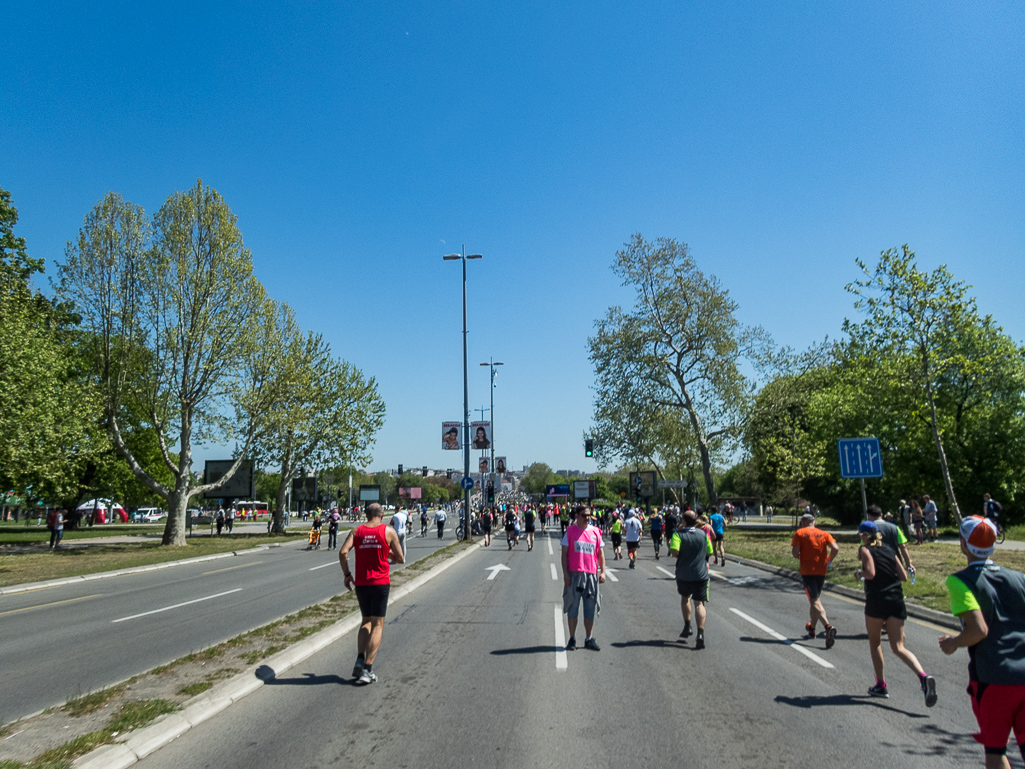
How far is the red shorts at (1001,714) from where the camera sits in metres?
3.71

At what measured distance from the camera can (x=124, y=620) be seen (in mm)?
11891

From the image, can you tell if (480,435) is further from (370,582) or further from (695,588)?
(370,582)

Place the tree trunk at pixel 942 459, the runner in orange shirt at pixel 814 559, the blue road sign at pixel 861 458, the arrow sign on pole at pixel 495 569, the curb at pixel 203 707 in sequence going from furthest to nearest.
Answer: the arrow sign on pole at pixel 495 569 → the tree trunk at pixel 942 459 → the blue road sign at pixel 861 458 → the runner in orange shirt at pixel 814 559 → the curb at pixel 203 707

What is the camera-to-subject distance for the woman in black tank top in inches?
259

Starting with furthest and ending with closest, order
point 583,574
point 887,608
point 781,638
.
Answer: point 781,638 < point 583,574 < point 887,608

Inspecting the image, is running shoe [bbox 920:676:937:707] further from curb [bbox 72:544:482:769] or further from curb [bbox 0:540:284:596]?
curb [bbox 0:540:284:596]

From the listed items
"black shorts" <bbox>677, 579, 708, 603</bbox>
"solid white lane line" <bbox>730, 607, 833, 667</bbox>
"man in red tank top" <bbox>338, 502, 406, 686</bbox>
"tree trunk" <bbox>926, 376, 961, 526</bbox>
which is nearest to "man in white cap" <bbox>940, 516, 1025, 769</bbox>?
"solid white lane line" <bbox>730, 607, 833, 667</bbox>

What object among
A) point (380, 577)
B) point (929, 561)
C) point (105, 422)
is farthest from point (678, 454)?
point (380, 577)

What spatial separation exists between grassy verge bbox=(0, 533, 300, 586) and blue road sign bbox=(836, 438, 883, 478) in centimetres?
2131

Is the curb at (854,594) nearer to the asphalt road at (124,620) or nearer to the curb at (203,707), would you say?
the curb at (203,707)

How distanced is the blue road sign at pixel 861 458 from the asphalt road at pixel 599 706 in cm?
555

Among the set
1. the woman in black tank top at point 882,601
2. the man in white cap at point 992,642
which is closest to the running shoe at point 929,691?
the woman in black tank top at point 882,601

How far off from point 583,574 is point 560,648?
1040 millimetres

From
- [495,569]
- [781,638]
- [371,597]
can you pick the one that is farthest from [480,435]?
[371,597]
